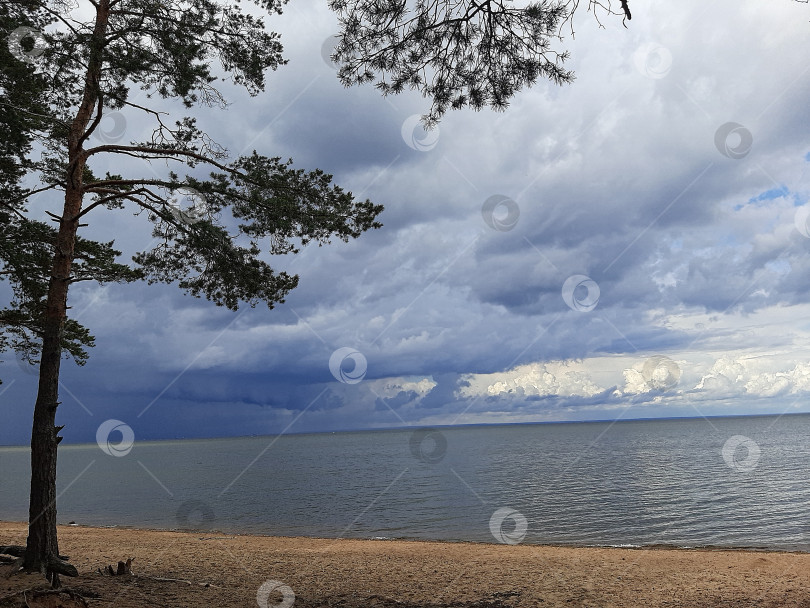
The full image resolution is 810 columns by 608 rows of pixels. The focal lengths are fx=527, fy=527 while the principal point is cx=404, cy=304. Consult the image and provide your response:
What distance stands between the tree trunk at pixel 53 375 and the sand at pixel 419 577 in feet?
1.80

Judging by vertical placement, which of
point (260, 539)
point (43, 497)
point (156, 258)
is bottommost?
point (260, 539)

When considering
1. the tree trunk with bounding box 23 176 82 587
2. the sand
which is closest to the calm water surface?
the sand

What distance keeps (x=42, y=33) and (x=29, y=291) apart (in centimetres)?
676

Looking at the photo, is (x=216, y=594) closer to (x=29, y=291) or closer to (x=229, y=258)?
(x=229, y=258)

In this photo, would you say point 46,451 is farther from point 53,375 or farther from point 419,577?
point 419,577

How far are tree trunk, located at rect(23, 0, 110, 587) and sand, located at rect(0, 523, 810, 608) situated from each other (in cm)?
55

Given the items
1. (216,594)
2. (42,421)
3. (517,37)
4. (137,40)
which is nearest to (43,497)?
(42,421)

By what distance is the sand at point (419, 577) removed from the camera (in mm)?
9812

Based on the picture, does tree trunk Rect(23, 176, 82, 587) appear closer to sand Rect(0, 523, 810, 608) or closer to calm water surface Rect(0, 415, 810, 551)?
sand Rect(0, 523, 810, 608)

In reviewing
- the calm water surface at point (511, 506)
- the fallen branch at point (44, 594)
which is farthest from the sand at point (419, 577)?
the calm water surface at point (511, 506)

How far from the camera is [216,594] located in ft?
33.3

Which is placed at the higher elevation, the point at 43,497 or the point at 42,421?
the point at 42,421

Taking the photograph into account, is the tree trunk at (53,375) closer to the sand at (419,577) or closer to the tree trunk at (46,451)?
the tree trunk at (46,451)

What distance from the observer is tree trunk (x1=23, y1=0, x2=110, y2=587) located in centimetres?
969
